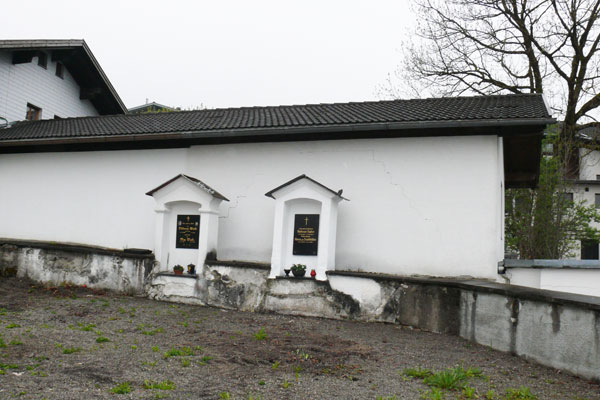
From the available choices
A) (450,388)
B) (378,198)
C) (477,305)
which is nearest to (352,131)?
(378,198)

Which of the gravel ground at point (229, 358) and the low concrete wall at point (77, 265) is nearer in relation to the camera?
the gravel ground at point (229, 358)

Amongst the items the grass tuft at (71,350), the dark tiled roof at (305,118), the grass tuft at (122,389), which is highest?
the dark tiled roof at (305,118)

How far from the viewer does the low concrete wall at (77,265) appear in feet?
35.1

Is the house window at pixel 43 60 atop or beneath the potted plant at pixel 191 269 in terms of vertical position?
atop

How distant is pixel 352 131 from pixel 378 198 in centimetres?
146

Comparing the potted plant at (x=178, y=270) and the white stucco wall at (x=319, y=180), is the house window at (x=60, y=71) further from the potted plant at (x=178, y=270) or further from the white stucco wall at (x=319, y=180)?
the potted plant at (x=178, y=270)

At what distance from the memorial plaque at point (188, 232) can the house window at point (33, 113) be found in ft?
35.0

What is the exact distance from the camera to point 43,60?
18.5 metres

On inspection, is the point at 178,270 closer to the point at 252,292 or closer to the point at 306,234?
the point at 252,292

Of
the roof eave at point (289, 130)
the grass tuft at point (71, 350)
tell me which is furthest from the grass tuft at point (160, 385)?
the roof eave at point (289, 130)

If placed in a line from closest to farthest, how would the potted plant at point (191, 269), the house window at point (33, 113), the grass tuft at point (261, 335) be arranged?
the grass tuft at point (261, 335)
the potted plant at point (191, 269)
the house window at point (33, 113)

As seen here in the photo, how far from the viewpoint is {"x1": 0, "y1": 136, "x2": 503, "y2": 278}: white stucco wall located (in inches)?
377

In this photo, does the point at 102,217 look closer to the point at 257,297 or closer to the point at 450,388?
the point at 257,297

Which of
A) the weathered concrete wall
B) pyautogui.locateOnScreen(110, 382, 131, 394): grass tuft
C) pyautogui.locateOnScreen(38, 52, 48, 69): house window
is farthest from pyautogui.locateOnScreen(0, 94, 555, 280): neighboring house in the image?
pyautogui.locateOnScreen(38, 52, 48, 69): house window
